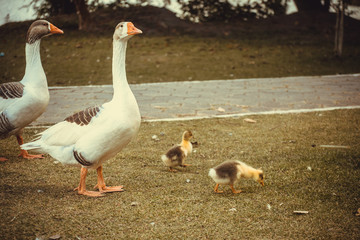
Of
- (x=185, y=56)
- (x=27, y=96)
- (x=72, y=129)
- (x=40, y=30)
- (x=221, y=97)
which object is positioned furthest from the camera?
(x=185, y=56)

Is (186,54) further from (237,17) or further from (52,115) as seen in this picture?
(52,115)

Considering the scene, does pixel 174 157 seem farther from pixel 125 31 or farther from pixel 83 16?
pixel 83 16

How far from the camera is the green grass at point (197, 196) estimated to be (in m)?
3.61

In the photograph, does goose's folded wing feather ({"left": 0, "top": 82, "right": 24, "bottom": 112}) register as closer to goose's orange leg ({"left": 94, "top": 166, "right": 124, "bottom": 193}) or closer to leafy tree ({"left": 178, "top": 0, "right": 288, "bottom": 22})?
goose's orange leg ({"left": 94, "top": 166, "right": 124, "bottom": 193})

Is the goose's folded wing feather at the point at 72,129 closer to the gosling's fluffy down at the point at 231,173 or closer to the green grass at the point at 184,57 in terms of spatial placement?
the gosling's fluffy down at the point at 231,173

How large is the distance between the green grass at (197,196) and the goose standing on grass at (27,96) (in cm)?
52

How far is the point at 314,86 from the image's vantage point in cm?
1025

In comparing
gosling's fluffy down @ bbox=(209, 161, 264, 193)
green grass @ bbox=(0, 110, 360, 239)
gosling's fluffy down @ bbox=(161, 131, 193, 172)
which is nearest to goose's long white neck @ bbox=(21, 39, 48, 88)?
green grass @ bbox=(0, 110, 360, 239)

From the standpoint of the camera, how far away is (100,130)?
408 centimetres

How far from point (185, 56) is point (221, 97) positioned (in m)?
5.29

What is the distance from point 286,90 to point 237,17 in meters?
10.1

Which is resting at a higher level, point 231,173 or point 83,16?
point 231,173

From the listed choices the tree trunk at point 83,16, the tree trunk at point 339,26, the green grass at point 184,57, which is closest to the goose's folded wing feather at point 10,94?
the green grass at point 184,57

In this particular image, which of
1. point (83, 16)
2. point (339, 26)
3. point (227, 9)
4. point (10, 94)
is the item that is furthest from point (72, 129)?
point (227, 9)
